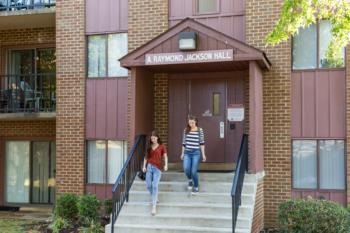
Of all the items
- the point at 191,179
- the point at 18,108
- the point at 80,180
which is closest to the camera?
the point at 191,179

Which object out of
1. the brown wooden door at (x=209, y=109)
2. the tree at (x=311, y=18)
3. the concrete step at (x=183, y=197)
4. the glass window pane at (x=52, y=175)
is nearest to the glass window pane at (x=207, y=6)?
the brown wooden door at (x=209, y=109)

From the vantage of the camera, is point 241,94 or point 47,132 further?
point 47,132

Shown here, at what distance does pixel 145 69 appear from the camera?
12820 millimetres

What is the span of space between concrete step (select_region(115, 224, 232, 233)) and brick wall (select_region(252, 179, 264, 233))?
1.11m

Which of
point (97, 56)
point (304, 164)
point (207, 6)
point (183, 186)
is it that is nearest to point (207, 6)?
point (207, 6)

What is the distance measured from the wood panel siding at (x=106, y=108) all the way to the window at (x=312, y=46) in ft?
14.2

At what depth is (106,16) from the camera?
1420 centimetres

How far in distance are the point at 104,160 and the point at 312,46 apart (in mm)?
5975

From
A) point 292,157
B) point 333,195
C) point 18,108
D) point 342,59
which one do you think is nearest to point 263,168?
point 292,157

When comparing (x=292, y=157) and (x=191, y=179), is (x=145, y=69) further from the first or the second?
(x=292, y=157)

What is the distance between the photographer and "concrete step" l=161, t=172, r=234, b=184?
11812 millimetres

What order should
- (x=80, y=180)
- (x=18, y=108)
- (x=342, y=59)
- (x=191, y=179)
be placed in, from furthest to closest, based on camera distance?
1. (x=18, y=108)
2. (x=80, y=180)
3. (x=342, y=59)
4. (x=191, y=179)

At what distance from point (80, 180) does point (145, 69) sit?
3570mm

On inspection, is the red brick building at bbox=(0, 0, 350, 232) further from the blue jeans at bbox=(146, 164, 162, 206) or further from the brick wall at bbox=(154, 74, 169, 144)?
the blue jeans at bbox=(146, 164, 162, 206)
